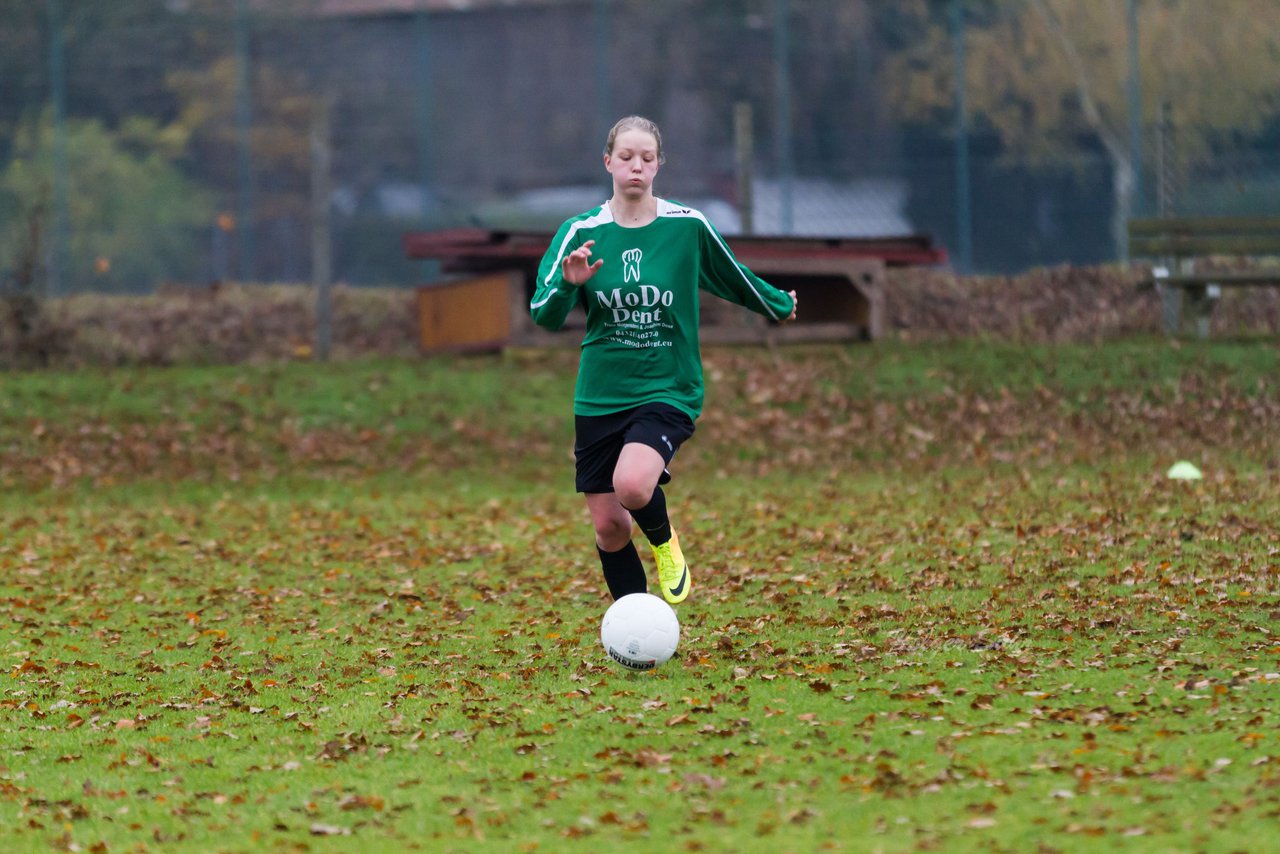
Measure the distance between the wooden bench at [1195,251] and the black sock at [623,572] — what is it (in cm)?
1277

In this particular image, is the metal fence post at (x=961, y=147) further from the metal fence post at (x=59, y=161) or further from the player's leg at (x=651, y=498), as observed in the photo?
the player's leg at (x=651, y=498)

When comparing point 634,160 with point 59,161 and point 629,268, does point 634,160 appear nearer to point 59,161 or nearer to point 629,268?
point 629,268

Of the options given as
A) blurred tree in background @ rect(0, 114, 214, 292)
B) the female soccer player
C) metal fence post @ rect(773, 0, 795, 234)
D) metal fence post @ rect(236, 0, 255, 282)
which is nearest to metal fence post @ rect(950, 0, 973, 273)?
metal fence post @ rect(773, 0, 795, 234)

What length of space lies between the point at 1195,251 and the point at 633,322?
13923mm

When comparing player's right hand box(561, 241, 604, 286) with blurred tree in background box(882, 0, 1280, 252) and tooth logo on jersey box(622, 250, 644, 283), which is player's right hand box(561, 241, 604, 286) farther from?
blurred tree in background box(882, 0, 1280, 252)

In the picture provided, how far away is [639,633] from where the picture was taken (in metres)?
6.96

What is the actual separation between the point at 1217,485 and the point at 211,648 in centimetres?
858

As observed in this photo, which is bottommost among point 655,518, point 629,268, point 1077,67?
point 655,518

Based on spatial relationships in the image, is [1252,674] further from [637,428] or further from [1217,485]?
[1217,485]

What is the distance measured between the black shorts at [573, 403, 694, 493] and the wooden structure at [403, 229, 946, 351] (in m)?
11.1

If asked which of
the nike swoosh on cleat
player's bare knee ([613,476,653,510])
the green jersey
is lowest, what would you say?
the nike swoosh on cleat

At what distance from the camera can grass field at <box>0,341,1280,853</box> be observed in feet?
16.9


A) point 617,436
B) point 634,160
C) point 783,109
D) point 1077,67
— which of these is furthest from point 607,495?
point 1077,67

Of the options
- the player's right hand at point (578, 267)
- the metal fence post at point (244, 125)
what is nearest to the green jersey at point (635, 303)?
the player's right hand at point (578, 267)
